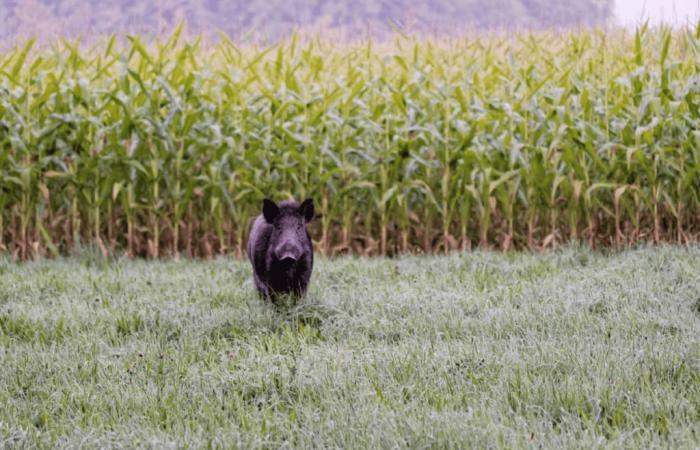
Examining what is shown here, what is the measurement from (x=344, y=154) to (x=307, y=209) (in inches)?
129

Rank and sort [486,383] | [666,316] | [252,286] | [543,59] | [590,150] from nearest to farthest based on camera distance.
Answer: [486,383], [666,316], [252,286], [590,150], [543,59]

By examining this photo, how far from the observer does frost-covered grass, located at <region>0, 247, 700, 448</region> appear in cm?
334

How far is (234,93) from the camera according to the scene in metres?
8.76

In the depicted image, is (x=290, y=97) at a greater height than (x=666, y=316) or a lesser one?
greater

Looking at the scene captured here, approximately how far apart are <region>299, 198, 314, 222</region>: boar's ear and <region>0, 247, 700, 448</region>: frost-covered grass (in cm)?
57

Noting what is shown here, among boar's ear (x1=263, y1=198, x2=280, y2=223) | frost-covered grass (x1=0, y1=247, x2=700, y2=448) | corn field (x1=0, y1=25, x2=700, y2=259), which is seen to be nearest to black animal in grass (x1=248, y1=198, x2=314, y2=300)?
boar's ear (x1=263, y1=198, x2=280, y2=223)

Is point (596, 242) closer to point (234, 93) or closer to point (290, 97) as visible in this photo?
point (290, 97)

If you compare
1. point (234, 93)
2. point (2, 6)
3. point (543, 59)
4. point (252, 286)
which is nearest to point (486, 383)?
point (252, 286)

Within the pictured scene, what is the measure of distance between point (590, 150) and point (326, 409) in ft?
18.5

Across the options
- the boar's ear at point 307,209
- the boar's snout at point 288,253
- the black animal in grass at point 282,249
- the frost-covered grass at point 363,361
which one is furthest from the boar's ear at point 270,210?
the frost-covered grass at point 363,361

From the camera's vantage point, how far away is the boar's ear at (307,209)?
212 inches

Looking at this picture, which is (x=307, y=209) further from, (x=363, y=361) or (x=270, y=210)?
(x=363, y=361)

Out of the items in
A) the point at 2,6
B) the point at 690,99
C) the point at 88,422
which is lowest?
the point at 88,422

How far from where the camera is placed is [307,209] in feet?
18.0
